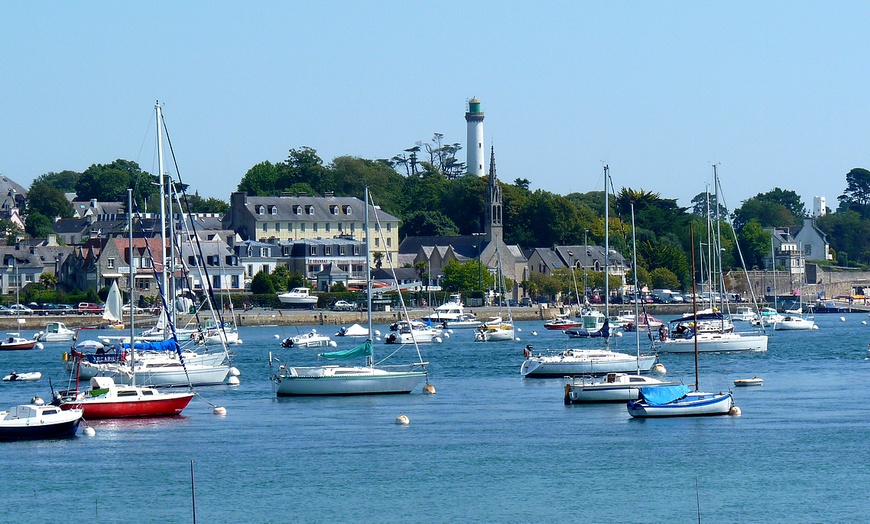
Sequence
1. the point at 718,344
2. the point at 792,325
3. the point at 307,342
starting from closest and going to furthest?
the point at 718,344, the point at 307,342, the point at 792,325

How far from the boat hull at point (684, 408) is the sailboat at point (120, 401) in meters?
13.3

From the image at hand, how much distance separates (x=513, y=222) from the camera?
142 m

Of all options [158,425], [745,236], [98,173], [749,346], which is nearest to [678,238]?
[745,236]

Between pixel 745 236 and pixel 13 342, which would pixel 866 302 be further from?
pixel 13 342

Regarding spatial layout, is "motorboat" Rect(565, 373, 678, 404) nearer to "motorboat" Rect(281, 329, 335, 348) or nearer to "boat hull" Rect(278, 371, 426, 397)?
"boat hull" Rect(278, 371, 426, 397)

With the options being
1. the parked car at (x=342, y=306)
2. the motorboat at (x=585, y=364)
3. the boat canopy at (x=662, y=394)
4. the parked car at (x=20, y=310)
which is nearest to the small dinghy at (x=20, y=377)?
the motorboat at (x=585, y=364)

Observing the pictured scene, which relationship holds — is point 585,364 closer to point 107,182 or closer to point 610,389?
point 610,389

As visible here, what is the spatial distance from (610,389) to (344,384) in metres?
8.69

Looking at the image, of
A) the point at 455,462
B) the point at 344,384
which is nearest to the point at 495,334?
the point at 344,384

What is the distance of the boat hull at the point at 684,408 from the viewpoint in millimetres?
41250

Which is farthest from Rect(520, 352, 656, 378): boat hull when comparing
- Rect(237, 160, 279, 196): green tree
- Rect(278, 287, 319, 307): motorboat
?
Rect(237, 160, 279, 196): green tree

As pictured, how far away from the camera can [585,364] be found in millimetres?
52844

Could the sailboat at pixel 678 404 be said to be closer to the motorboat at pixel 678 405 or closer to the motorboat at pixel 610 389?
the motorboat at pixel 678 405

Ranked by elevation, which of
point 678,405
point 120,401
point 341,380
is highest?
point 341,380
